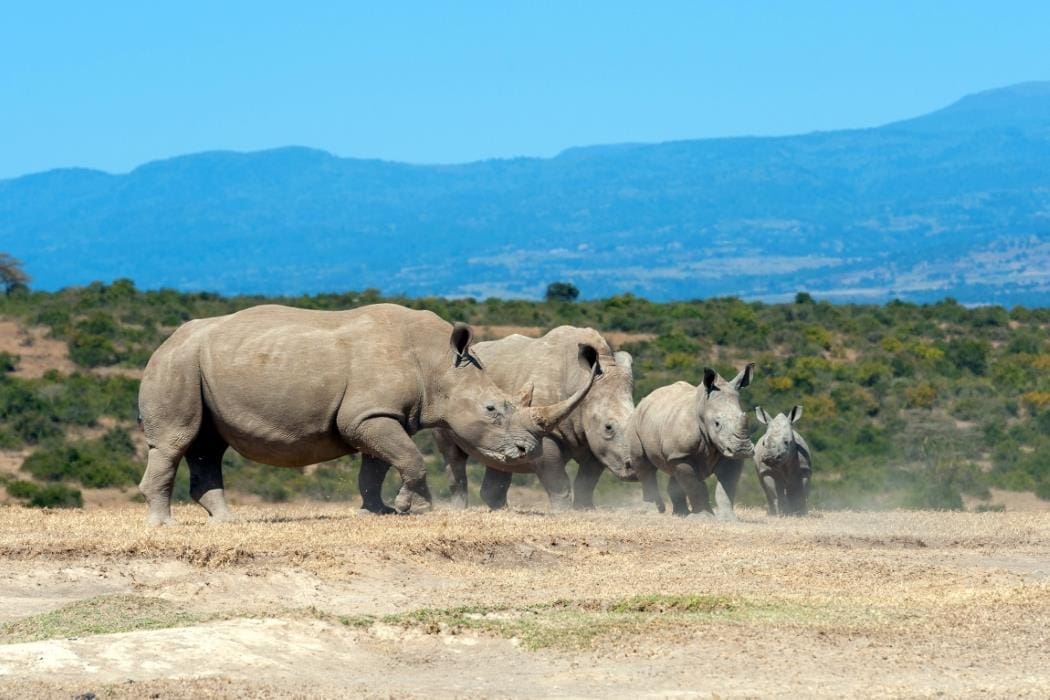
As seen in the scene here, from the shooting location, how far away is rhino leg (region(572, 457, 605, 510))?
2123 cm

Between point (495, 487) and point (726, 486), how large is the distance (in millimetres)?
2481

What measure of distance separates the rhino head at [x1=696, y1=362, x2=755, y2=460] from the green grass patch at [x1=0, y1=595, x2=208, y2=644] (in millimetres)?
7225

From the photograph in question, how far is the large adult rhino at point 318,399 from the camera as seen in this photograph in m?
17.7

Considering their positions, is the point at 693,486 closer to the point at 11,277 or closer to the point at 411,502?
the point at 411,502

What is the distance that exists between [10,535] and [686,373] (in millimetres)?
27298

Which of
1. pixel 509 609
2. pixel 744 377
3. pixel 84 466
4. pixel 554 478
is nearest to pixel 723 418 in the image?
pixel 744 377

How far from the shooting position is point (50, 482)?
96.7 ft

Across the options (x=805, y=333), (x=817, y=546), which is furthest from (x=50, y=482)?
(x=805, y=333)

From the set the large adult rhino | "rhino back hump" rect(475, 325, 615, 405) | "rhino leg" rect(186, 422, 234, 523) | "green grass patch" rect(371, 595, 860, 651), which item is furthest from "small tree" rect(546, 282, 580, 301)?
"green grass patch" rect(371, 595, 860, 651)

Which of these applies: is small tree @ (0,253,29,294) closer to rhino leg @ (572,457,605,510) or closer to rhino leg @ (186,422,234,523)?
rhino leg @ (572,457,605,510)

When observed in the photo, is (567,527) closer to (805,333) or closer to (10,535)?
(10,535)

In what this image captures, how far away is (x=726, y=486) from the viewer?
20.0 m

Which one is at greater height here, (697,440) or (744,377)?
(744,377)

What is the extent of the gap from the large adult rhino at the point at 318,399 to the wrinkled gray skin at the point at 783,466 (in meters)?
3.92
